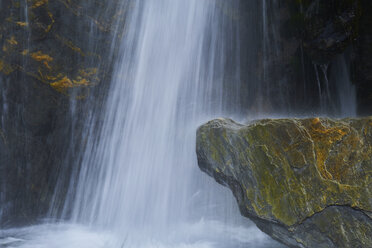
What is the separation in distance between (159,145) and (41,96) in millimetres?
3813

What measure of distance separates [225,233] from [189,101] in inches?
144

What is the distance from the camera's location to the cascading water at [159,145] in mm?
6422

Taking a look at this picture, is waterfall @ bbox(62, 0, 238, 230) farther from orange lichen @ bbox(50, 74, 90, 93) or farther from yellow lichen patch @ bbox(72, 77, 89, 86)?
orange lichen @ bbox(50, 74, 90, 93)

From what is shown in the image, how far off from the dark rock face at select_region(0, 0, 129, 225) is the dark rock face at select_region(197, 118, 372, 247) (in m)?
5.27

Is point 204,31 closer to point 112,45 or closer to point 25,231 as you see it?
point 112,45

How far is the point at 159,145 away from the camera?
7.12 meters

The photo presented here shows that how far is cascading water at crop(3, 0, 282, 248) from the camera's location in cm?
642

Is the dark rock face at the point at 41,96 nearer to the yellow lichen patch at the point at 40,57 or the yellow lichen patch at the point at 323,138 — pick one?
the yellow lichen patch at the point at 40,57

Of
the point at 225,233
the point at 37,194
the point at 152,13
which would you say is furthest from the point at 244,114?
the point at 37,194

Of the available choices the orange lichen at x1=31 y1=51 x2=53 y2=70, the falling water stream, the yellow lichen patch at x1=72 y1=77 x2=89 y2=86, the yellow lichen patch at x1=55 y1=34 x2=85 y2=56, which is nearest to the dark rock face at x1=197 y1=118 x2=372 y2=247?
the falling water stream

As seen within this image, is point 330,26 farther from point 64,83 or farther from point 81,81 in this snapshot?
point 64,83

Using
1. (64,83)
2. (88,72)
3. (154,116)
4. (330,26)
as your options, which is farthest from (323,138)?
(64,83)

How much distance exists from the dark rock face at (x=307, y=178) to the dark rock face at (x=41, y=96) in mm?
5265

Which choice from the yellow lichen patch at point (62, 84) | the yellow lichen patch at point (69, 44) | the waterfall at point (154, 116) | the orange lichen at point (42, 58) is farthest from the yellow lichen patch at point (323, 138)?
the orange lichen at point (42, 58)
